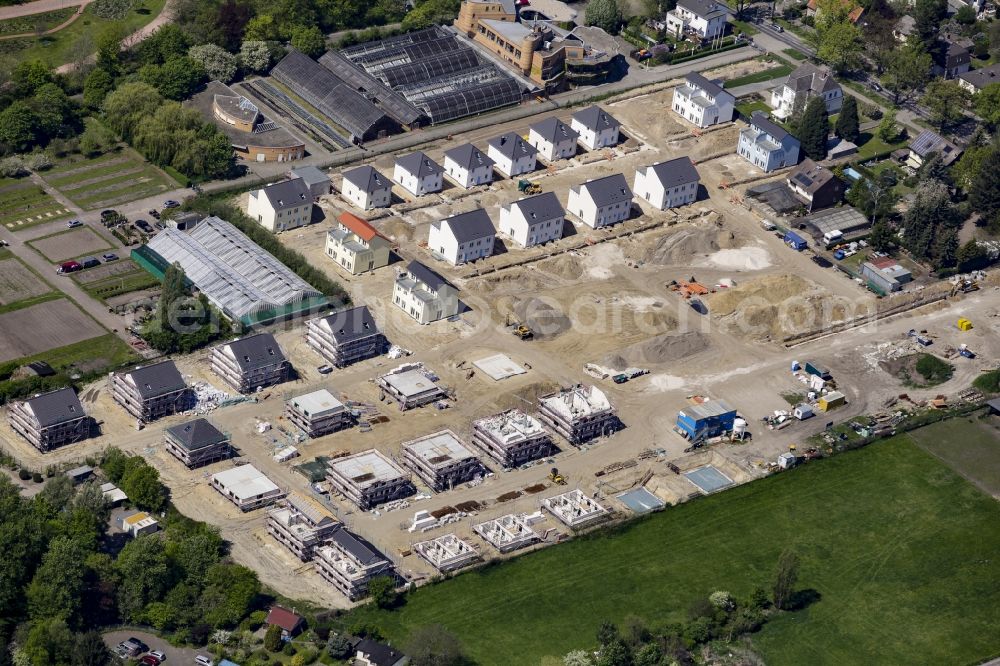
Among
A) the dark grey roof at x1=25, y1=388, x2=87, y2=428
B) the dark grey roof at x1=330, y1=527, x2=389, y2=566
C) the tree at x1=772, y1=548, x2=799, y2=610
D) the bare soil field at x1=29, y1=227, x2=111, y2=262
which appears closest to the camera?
the dark grey roof at x1=330, y1=527, x2=389, y2=566

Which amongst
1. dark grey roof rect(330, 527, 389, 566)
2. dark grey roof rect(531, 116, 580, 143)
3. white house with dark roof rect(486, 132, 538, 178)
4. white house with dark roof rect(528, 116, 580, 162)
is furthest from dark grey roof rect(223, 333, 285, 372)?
dark grey roof rect(531, 116, 580, 143)

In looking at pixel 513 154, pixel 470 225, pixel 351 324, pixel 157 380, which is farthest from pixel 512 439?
pixel 513 154

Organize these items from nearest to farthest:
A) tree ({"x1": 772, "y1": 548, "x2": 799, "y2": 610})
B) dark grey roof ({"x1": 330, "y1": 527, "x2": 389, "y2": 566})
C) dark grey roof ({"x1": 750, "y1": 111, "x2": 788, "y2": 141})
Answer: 1. dark grey roof ({"x1": 330, "y1": 527, "x2": 389, "y2": 566})
2. tree ({"x1": 772, "y1": 548, "x2": 799, "y2": 610})
3. dark grey roof ({"x1": 750, "y1": 111, "x2": 788, "y2": 141})

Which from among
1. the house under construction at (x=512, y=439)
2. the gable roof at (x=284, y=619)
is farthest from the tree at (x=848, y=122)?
the gable roof at (x=284, y=619)

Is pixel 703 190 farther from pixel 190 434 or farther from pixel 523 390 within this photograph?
pixel 190 434

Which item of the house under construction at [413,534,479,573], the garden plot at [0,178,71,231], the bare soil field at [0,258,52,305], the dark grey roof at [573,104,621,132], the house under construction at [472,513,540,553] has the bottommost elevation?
the house under construction at [472,513,540,553]

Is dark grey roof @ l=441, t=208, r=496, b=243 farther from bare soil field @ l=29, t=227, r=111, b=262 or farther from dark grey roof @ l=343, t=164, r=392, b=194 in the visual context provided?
bare soil field @ l=29, t=227, r=111, b=262
